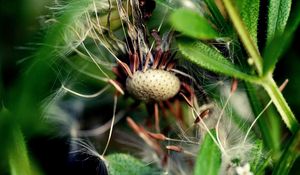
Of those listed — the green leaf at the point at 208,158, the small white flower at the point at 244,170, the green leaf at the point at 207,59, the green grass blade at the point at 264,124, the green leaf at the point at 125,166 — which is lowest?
the green leaf at the point at 125,166

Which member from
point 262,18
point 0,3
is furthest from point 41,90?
point 262,18

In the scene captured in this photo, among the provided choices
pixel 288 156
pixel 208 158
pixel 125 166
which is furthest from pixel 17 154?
pixel 288 156

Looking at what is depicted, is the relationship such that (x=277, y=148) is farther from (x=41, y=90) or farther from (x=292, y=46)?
(x=41, y=90)

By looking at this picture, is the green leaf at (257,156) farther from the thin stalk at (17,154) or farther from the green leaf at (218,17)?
the thin stalk at (17,154)

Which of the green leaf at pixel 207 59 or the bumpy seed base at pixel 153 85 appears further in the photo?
the bumpy seed base at pixel 153 85

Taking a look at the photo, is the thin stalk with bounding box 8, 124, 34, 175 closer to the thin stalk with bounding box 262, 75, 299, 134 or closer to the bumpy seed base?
the bumpy seed base

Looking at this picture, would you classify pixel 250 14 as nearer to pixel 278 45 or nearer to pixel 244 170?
pixel 278 45

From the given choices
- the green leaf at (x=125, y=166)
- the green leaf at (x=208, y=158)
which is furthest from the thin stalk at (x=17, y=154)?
the green leaf at (x=208, y=158)
